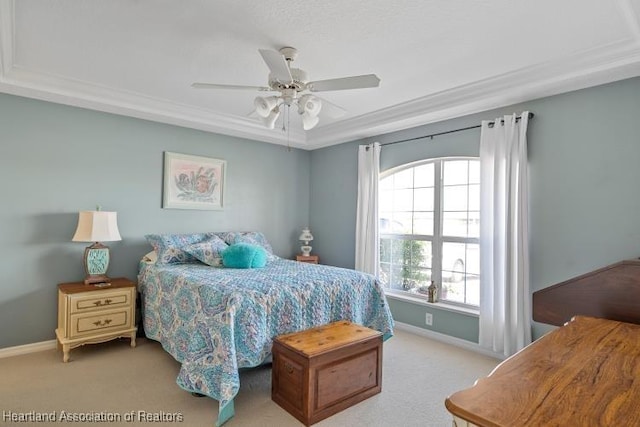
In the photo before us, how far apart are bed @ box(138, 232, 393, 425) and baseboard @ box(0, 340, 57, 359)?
0.85 meters

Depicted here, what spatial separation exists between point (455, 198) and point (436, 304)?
46.1 inches

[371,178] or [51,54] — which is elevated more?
[51,54]

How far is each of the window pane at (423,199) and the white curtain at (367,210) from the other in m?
0.48

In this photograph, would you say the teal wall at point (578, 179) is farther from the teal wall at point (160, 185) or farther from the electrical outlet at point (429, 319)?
the electrical outlet at point (429, 319)

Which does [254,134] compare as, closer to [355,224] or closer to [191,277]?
[355,224]

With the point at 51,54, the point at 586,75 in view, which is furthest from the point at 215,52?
the point at 586,75

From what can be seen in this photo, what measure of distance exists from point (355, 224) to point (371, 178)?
2.23ft

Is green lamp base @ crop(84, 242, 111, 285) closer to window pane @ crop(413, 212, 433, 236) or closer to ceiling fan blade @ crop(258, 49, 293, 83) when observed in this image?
ceiling fan blade @ crop(258, 49, 293, 83)

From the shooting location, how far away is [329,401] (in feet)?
7.45

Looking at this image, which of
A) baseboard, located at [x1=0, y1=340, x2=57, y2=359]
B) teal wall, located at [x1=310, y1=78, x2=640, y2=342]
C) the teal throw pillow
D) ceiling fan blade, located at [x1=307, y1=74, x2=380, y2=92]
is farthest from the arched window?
baseboard, located at [x1=0, y1=340, x2=57, y2=359]

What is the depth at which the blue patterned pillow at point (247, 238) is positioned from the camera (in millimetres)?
4219

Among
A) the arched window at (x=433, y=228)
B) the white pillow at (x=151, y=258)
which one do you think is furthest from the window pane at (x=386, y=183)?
the white pillow at (x=151, y=258)

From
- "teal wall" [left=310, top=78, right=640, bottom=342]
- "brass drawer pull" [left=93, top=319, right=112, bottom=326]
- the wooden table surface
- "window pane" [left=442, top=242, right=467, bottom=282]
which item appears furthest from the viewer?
"window pane" [left=442, top=242, right=467, bottom=282]

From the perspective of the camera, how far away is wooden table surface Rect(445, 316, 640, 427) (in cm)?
77
